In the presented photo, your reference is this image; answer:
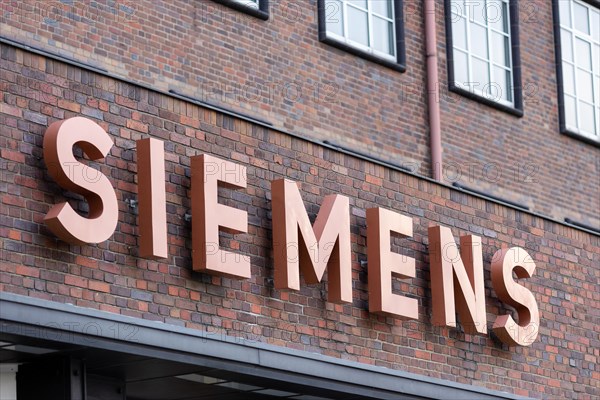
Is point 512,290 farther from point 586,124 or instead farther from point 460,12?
point 586,124

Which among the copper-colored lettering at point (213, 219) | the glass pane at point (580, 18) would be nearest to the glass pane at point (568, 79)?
the glass pane at point (580, 18)

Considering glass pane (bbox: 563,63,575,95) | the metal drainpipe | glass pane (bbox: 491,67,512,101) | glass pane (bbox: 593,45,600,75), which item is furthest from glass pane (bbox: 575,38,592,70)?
the metal drainpipe

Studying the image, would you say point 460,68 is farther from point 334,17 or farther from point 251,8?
point 251,8

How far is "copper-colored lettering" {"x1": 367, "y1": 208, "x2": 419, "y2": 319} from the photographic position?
12.4 m

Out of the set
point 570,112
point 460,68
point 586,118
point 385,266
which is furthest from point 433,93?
point 385,266

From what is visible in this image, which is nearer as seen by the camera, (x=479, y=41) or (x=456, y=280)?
(x=456, y=280)

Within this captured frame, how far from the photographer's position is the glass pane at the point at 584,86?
785 inches

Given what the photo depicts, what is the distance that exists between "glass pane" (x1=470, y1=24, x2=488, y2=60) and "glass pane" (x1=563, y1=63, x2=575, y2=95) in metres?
1.69

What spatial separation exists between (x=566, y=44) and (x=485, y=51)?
1.88 meters

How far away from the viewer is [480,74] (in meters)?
18.4

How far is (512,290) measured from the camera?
13.7 meters

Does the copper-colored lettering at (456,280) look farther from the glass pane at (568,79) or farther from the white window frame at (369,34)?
the glass pane at (568,79)

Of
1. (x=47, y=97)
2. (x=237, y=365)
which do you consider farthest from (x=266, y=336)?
(x=47, y=97)

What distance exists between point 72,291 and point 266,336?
2.00m
